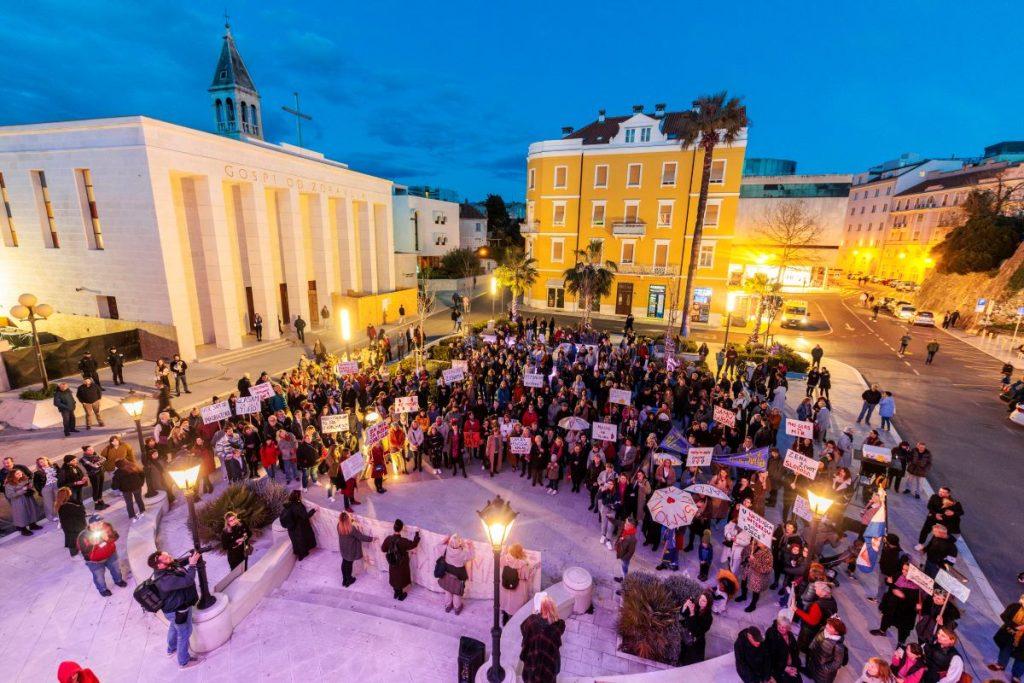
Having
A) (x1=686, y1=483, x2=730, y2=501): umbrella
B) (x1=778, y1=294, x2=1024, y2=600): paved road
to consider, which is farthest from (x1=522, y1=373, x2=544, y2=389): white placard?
(x1=778, y1=294, x2=1024, y2=600): paved road

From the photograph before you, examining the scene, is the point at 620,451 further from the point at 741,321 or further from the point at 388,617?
the point at 741,321

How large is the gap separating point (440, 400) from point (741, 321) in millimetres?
32186

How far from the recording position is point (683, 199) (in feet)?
124

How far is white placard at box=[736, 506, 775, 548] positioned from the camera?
8.23m

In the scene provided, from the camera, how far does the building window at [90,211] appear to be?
2250 cm

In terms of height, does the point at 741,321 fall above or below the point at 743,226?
below

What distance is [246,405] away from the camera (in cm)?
1334

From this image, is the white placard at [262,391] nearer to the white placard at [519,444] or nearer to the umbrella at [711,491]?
the white placard at [519,444]

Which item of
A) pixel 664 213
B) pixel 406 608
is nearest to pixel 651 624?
pixel 406 608

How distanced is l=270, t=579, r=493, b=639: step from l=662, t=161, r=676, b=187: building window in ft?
121

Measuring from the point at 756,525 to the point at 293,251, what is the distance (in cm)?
2969

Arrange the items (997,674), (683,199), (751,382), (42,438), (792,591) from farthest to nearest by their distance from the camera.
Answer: (683,199)
(751,382)
(42,438)
(792,591)
(997,674)

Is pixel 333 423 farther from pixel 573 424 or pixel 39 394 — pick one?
pixel 39 394

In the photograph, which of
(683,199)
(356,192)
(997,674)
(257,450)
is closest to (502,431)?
(257,450)
